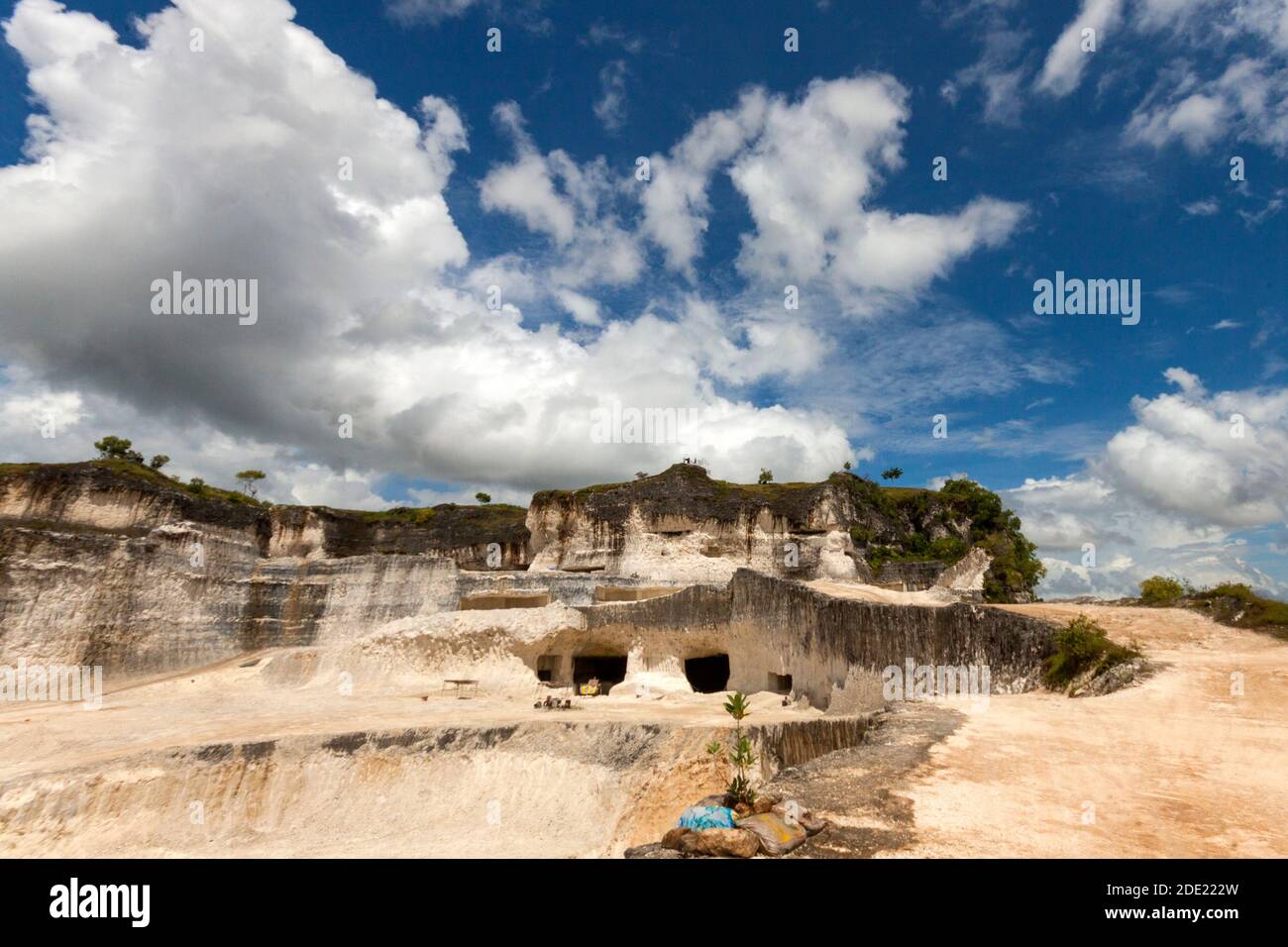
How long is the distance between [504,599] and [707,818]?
30948 millimetres

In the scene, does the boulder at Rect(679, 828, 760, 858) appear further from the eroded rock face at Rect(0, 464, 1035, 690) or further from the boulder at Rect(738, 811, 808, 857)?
the eroded rock face at Rect(0, 464, 1035, 690)

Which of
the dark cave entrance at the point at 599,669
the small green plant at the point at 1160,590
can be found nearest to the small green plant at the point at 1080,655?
the small green plant at the point at 1160,590

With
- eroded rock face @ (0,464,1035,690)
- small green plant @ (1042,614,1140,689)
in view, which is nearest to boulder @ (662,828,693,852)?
small green plant @ (1042,614,1140,689)

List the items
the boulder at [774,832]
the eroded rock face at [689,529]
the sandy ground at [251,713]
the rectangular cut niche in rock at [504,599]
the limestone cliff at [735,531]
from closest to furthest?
the boulder at [774,832] → the sandy ground at [251,713] → the rectangular cut niche in rock at [504,599] → the limestone cliff at [735,531] → the eroded rock face at [689,529]

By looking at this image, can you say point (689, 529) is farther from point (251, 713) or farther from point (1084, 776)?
point (1084, 776)

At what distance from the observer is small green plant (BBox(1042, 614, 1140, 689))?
41.4 feet

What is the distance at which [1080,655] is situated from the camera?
12891 millimetres

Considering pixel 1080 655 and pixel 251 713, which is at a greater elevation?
pixel 1080 655

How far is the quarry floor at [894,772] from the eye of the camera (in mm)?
5766

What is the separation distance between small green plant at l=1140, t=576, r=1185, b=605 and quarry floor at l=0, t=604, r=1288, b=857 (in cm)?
146

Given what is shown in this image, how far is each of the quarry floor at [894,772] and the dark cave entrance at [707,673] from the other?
5.83m

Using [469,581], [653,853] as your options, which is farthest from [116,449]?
[653,853]

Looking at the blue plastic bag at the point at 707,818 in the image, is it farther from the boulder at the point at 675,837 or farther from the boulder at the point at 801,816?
the boulder at the point at 801,816
